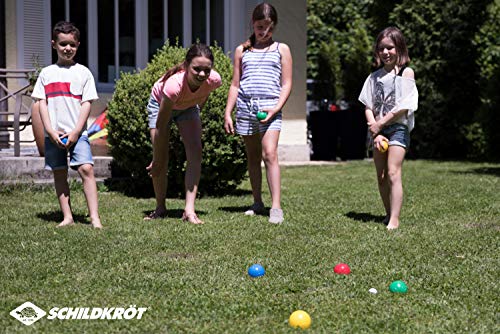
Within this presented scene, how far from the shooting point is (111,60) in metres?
10.5

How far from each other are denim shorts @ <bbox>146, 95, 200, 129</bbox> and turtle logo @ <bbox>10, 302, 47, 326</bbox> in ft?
8.56

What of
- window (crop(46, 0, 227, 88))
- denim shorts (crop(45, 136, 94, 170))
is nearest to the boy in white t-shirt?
denim shorts (crop(45, 136, 94, 170))

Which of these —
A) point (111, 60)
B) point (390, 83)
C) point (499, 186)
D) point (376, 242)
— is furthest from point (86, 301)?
point (111, 60)

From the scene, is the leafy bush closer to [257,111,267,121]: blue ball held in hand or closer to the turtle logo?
[257,111,267,121]: blue ball held in hand

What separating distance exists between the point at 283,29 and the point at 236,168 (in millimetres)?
4965

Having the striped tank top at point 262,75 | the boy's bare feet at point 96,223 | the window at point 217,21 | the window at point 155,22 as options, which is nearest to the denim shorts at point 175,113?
the striped tank top at point 262,75

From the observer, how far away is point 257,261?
172 inches

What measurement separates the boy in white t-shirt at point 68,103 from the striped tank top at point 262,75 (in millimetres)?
1231

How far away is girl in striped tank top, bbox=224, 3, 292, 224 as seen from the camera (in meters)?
5.98

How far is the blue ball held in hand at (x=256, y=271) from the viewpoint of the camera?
402cm

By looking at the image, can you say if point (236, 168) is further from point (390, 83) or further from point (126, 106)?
point (390, 83)

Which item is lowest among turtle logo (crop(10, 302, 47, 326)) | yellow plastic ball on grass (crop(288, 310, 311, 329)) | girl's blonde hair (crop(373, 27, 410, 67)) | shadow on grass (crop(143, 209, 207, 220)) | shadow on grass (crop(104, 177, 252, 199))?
shadow on grass (crop(104, 177, 252, 199))

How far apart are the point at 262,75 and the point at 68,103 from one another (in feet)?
4.97

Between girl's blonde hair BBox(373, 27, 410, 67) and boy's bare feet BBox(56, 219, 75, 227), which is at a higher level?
girl's blonde hair BBox(373, 27, 410, 67)
